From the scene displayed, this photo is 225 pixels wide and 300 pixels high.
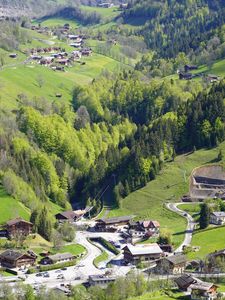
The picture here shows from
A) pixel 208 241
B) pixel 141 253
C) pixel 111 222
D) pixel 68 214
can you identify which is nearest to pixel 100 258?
pixel 141 253

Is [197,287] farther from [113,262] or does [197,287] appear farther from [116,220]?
[116,220]

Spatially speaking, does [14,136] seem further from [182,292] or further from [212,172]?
[182,292]

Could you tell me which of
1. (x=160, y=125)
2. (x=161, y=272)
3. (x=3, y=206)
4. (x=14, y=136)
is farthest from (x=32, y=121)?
(x=161, y=272)

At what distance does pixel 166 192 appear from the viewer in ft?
479

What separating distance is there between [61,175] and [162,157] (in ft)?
75.6

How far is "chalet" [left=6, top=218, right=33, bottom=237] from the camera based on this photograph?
117 m

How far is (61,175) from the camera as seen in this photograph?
536 ft

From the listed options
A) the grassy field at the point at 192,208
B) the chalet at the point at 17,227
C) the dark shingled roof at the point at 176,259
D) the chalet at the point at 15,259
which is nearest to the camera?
the dark shingled roof at the point at 176,259

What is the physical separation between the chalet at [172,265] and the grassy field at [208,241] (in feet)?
16.7

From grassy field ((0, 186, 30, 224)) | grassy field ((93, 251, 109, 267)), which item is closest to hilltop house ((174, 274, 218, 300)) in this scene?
grassy field ((93, 251, 109, 267))

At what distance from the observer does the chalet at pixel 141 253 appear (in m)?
112

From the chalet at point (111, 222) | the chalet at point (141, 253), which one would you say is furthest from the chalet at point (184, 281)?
the chalet at point (111, 222)

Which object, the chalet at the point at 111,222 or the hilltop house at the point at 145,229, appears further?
the chalet at the point at 111,222

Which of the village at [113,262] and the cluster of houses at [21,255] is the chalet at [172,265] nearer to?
the village at [113,262]
